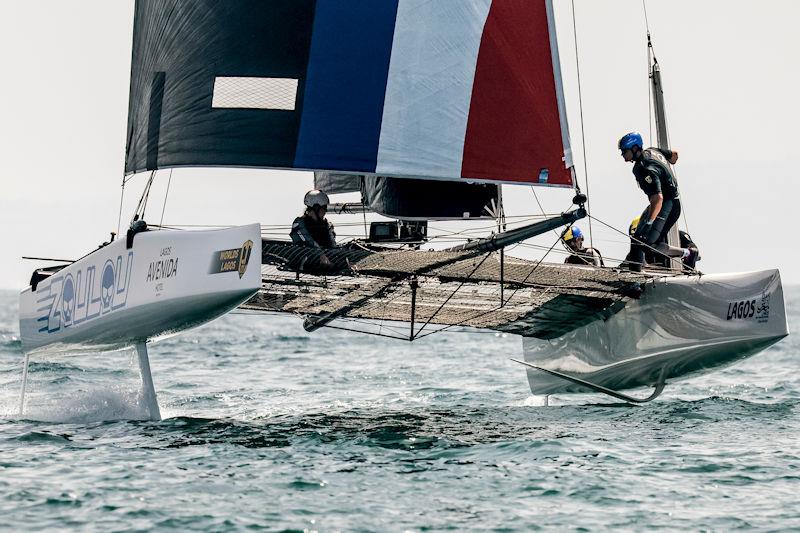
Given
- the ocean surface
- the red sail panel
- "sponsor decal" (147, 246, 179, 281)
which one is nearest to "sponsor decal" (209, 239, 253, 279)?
"sponsor decal" (147, 246, 179, 281)

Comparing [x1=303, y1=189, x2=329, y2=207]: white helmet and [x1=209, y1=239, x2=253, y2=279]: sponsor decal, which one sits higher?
[x1=303, y1=189, x2=329, y2=207]: white helmet

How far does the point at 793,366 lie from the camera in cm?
1581

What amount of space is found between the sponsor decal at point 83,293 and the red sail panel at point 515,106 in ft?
8.41

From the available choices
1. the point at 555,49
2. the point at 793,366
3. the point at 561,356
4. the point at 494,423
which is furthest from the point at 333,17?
the point at 793,366

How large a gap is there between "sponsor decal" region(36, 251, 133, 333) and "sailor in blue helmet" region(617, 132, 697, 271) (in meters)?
3.88

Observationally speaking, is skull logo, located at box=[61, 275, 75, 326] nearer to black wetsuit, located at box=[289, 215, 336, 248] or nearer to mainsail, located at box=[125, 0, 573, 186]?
mainsail, located at box=[125, 0, 573, 186]

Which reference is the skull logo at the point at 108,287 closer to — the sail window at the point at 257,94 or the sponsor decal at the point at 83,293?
the sponsor decal at the point at 83,293

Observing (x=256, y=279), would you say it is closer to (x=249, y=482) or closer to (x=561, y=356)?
(x=249, y=482)

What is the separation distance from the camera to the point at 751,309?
333 inches

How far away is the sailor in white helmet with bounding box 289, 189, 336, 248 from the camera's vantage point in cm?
892

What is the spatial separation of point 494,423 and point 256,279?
238 centimetres

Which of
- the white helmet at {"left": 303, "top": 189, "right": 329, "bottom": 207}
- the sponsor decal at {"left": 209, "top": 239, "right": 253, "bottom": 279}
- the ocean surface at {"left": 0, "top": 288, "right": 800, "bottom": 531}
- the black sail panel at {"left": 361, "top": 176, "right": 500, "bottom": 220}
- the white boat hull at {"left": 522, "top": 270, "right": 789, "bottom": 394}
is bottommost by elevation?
the ocean surface at {"left": 0, "top": 288, "right": 800, "bottom": 531}

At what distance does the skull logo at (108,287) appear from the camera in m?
8.53

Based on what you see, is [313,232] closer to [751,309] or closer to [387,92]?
[387,92]
